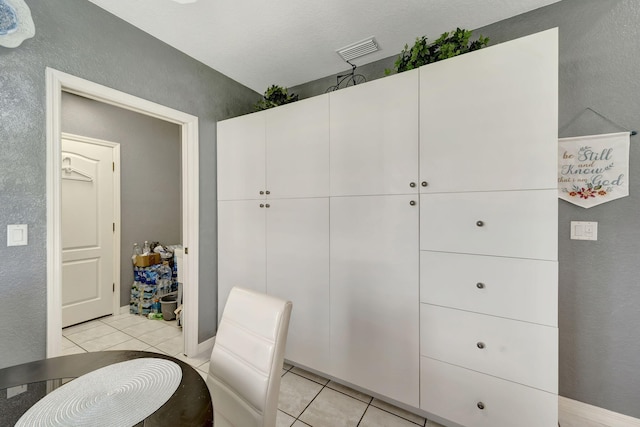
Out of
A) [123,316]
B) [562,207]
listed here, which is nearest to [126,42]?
[123,316]

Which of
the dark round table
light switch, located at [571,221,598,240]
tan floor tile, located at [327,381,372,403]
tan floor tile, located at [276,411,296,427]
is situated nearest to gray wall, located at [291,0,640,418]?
light switch, located at [571,221,598,240]

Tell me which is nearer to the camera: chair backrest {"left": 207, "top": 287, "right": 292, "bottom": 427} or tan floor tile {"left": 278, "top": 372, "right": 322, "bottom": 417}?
chair backrest {"left": 207, "top": 287, "right": 292, "bottom": 427}

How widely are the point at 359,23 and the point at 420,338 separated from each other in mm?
2205

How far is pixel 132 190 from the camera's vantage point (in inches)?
133

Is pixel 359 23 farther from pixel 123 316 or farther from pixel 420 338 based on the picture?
pixel 123 316

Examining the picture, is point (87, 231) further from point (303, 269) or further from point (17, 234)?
point (303, 269)

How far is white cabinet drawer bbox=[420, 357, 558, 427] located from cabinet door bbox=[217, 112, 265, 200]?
1.79 meters

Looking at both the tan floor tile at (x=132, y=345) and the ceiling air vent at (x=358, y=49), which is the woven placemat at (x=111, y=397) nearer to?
the tan floor tile at (x=132, y=345)

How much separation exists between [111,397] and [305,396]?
55.4 inches

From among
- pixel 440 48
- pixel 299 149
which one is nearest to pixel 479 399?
pixel 299 149

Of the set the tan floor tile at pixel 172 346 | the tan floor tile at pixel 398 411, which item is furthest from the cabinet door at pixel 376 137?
the tan floor tile at pixel 172 346

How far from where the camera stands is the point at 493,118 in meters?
1.36

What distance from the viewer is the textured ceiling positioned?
5.53 ft

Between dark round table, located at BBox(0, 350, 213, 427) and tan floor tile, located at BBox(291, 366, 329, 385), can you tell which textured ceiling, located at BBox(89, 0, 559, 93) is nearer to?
dark round table, located at BBox(0, 350, 213, 427)
